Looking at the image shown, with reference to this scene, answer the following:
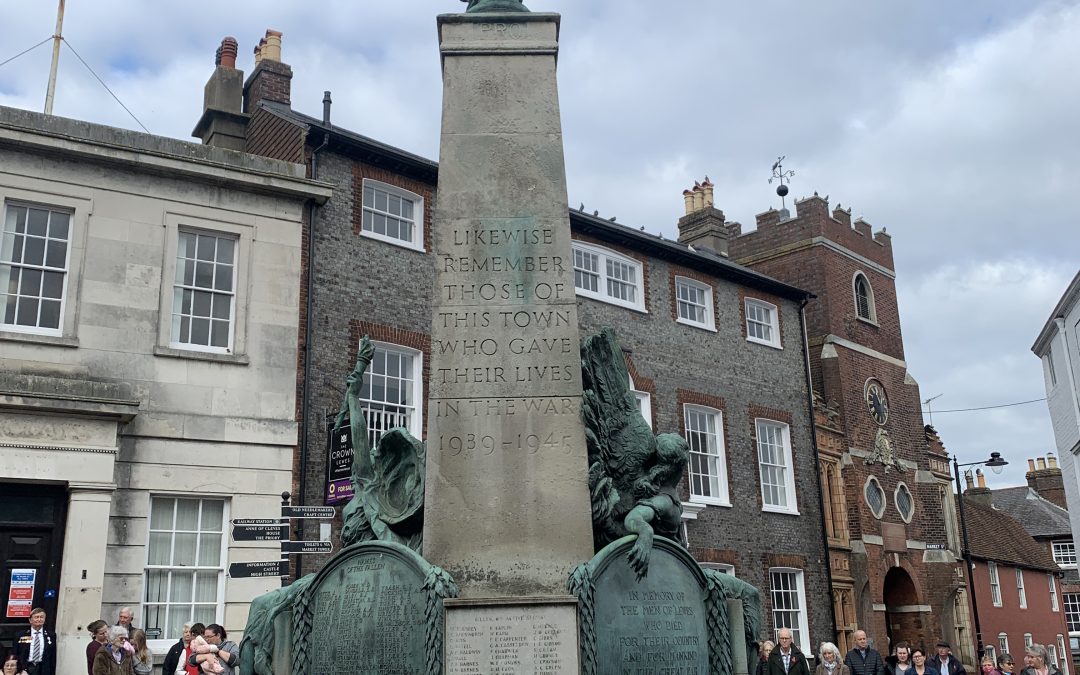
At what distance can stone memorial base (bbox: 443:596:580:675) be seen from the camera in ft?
19.1

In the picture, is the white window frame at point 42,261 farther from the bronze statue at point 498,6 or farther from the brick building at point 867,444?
the brick building at point 867,444

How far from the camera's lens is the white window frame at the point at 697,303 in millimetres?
23766

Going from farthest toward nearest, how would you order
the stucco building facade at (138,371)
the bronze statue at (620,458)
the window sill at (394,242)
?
the window sill at (394,242) < the stucco building facade at (138,371) < the bronze statue at (620,458)

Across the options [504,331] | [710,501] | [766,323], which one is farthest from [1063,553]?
[504,331]

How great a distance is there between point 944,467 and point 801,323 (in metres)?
9.49

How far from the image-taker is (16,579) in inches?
531

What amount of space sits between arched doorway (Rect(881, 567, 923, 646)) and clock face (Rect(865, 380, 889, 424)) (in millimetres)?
4146

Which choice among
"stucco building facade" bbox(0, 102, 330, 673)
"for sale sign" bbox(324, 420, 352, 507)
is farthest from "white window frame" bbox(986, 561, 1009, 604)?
"for sale sign" bbox(324, 420, 352, 507)

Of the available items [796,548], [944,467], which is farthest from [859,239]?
[796,548]

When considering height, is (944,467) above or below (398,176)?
below

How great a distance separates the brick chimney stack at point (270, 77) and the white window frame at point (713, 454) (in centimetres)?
1076

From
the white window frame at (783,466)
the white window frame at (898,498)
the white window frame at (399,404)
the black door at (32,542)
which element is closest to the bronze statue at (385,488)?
the black door at (32,542)

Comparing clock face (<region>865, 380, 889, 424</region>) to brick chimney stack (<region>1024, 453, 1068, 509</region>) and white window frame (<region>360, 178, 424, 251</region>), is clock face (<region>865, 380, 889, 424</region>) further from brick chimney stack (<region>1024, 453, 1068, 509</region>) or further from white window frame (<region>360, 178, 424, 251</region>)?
brick chimney stack (<region>1024, 453, 1068, 509</region>)

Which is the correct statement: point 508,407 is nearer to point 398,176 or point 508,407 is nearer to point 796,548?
point 398,176
